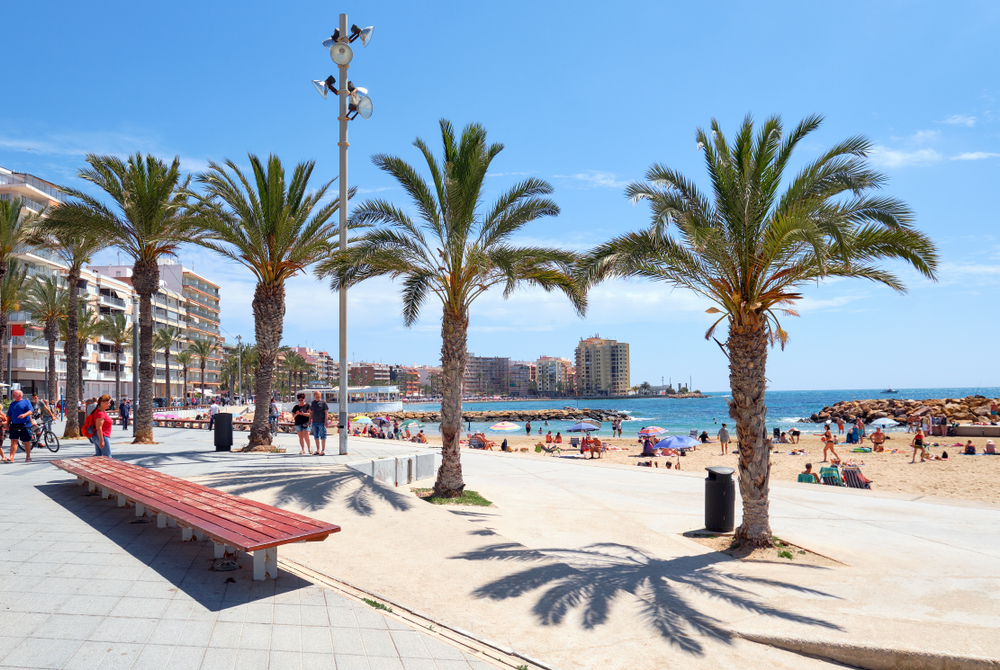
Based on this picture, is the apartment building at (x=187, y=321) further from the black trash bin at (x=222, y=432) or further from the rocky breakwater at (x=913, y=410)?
the rocky breakwater at (x=913, y=410)

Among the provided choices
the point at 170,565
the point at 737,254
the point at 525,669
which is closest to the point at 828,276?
the point at 737,254

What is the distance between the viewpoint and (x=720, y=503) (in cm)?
944

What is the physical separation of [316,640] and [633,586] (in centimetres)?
328

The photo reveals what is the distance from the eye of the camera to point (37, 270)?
47.7 metres

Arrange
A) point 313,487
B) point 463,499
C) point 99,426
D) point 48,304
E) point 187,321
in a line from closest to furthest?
point 313,487
point 99,426
point 463,499
point 48,304
point 187,321

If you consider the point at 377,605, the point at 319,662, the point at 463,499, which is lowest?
the point at 463,499

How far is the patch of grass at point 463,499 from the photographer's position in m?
10.6

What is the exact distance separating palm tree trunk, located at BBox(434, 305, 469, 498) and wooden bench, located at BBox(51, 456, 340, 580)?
4.83 meters

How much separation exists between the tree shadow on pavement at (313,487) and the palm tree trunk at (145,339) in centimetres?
848

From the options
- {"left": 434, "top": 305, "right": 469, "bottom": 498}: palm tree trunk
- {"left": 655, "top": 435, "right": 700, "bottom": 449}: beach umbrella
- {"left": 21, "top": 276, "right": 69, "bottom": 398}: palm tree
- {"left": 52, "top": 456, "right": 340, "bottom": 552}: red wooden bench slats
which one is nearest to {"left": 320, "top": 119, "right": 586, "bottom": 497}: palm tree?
{"left": 434, "top": 305, "right": 469, "bottom": 498}: palm tree trunk

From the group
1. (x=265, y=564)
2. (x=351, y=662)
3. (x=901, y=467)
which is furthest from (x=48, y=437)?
(x=901, y=467)

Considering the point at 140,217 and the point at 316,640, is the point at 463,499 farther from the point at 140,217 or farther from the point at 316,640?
the point at 140,217

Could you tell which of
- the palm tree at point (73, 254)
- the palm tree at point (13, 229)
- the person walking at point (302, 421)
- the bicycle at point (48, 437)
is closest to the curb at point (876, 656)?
the person walking at point (302, 421)

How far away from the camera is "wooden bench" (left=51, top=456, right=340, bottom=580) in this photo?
469 centimetres
